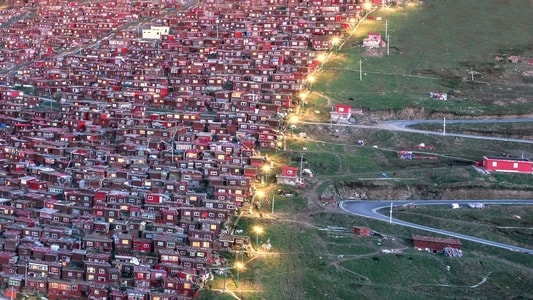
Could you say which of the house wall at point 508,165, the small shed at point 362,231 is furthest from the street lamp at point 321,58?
the small shed at point 362,231

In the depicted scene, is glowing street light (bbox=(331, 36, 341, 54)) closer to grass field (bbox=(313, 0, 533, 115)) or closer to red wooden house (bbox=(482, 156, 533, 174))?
grass field (bbox=(313, 0, 533, 115))

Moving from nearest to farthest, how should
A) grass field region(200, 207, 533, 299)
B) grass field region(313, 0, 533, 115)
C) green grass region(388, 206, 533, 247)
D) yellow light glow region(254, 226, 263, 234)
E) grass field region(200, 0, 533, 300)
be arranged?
grass field region(200, 207, 533, 299)
grass field region(200, 0, 533, 300)
yellow light glow region(254, 226, 263, 234)
green grass region(388, 206, 533, 247)
grass field region(313, 0, 533, 115)

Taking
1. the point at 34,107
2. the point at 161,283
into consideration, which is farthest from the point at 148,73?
the point at 161,283

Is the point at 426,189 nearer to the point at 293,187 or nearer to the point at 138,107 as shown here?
the point at 293,187

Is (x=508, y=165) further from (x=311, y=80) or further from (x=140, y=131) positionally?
(x=140, y=131)

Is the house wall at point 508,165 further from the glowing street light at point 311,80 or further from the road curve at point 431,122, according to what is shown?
the glowing street light at point 311,80

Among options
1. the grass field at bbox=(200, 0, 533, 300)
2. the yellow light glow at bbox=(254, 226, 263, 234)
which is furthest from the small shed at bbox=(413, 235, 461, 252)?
the yellow light glow at bbox=(254, 226, 263, 234)
